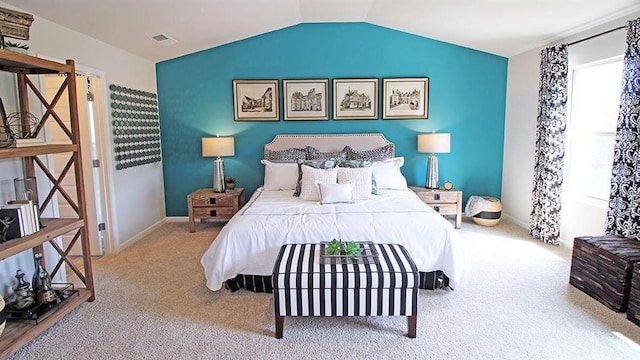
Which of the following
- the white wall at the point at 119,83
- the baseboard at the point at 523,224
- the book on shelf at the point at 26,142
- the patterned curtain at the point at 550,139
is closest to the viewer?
the book on shelf at the point at 26,142

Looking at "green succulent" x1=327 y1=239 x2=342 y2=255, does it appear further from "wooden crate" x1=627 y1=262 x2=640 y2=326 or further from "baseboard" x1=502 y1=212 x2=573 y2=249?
"baseboard" x1=502 y1=212 x2=573 y2=249

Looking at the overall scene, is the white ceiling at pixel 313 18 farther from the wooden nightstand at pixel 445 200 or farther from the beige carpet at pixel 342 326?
the beige carpet at pixel 342 326

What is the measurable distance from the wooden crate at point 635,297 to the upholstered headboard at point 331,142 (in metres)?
3.08

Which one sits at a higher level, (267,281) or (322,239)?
(322,239)

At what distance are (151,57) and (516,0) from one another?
431 cm

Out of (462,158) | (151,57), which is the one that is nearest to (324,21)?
(151,57)

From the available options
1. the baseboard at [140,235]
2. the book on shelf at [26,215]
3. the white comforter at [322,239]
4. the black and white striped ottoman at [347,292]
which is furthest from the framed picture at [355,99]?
the book on shelf at [26,215]

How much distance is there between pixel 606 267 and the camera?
9.53ft

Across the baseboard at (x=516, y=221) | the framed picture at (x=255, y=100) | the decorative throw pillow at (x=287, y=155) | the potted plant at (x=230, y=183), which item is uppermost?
the framed picture at (x=255, y=100)

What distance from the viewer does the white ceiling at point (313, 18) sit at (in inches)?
132

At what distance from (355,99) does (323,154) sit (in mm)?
936

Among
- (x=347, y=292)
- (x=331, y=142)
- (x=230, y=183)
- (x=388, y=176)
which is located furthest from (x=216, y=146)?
(x=347, y=292)

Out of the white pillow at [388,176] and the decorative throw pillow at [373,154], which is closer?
the white pillow at [388,176]

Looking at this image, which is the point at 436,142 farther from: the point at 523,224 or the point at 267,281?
the point at 267,281
